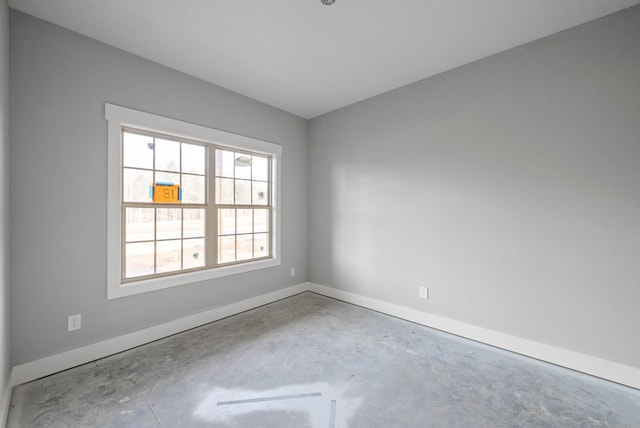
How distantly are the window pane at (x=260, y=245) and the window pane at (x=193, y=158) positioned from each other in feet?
3.84

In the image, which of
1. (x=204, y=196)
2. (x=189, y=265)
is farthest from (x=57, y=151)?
(x=189, y=265)

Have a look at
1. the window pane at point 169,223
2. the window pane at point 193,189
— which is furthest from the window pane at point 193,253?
the window pane at point 193,189

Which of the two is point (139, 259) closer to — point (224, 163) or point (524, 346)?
point (224, 163)

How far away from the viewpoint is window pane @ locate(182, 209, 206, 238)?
9.84ft

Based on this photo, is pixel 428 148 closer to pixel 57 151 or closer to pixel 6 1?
pixel 57 151

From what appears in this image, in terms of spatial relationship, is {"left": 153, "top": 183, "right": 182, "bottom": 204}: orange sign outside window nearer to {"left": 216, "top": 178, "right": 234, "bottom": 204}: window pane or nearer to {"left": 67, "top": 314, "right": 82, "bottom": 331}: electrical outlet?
{"left": 216, "top": 178, "right": 234, "bottom": 204}: window pane

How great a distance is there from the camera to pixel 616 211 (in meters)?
2.05

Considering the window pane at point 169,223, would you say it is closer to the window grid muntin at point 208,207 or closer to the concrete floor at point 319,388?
the window grid muntin at point 208,207

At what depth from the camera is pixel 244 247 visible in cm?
362

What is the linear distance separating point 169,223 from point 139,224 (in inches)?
10.9

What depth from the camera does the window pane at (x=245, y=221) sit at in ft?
11.7

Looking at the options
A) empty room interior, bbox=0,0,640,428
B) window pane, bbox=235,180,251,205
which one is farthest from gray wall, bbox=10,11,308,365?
window pane, bbox=235,180,251,205

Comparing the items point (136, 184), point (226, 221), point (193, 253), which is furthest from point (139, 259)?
point (226, 221)

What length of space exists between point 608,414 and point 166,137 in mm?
4254
